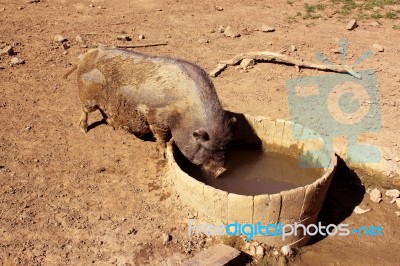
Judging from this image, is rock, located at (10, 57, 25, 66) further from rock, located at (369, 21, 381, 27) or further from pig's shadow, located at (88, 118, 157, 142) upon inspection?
rock, located at (369, 21, 381, 27)

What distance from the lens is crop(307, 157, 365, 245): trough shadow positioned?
539 cm

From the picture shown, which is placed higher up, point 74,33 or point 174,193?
point 74,33

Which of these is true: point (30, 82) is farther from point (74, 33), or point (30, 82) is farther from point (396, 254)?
point (396, 254)

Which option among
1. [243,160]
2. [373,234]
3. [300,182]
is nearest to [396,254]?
[373,234]

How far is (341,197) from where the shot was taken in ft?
18.8

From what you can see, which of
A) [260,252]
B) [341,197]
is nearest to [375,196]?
[341,197]

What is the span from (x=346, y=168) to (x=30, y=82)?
17.0ft

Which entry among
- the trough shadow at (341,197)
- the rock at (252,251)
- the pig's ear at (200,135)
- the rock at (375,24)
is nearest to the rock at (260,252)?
the rock at (252,251)

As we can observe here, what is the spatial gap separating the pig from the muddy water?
0.68 ft

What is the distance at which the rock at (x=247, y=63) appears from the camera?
8.07 metres

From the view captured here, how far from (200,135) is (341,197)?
2.02 m

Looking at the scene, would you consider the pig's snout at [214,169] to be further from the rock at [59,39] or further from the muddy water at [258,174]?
the rock at [59,39]

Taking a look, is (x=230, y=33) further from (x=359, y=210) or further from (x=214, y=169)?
(x=359, y=210)

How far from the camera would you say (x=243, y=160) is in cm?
585
